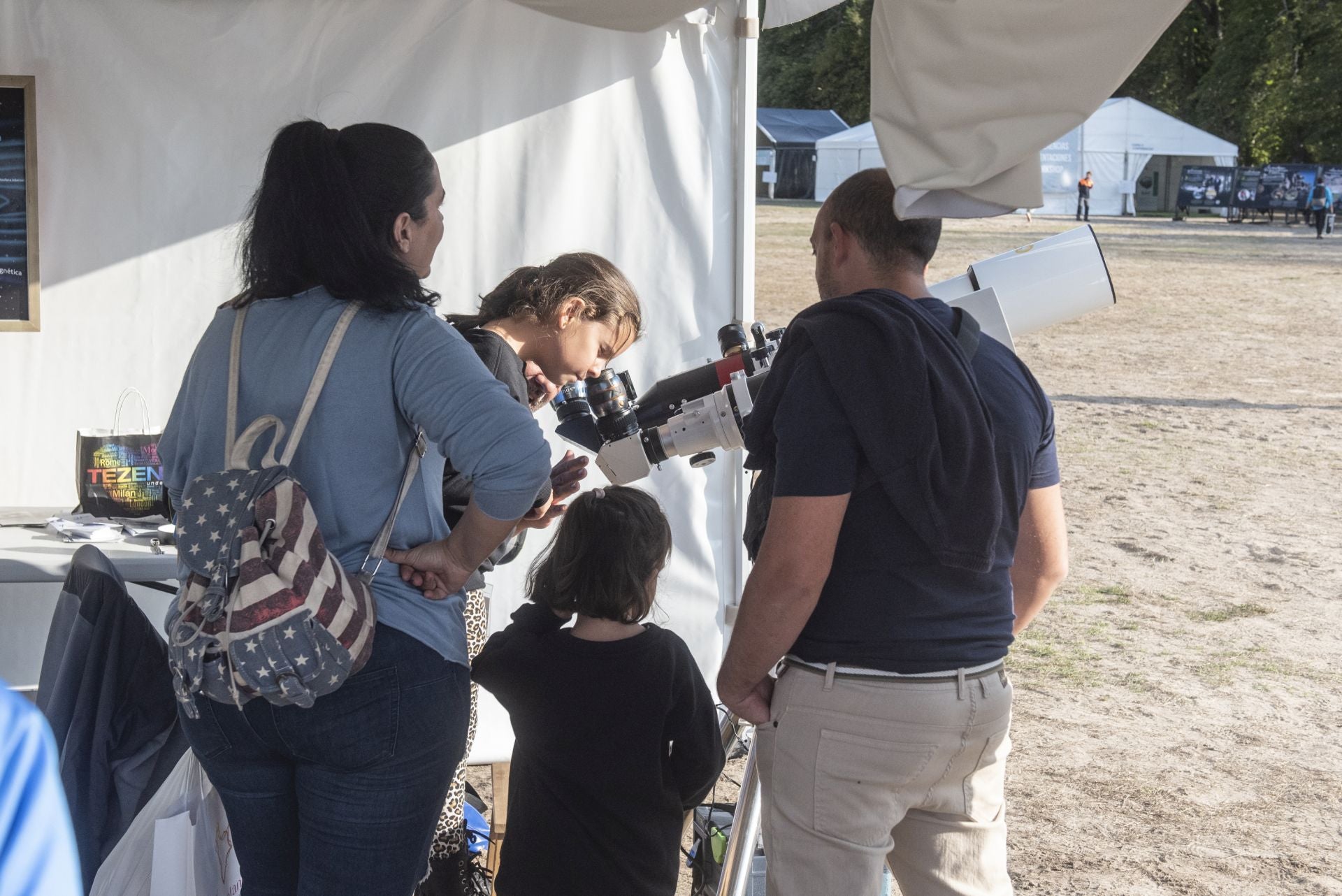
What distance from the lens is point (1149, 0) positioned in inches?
53.3

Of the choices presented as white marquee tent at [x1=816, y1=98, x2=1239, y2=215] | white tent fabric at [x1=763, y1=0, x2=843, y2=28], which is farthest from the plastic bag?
white marquee tent at [x1=816, y1=98, x2=1239, y2=215]

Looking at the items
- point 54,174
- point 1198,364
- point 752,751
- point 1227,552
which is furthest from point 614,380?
point 1198,364

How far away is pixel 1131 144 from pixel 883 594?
31342mm

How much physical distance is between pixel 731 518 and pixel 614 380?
147 cm

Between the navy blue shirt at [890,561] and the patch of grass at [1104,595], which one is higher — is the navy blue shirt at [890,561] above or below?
above

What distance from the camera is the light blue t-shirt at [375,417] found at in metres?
1.56

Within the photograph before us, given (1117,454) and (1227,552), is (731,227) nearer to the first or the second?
(1227,552)

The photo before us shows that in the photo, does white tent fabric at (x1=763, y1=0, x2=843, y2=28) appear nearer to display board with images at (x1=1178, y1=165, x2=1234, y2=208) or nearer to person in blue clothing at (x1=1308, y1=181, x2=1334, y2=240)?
person in blue clothing at (x1=1308, y1=181, x2=1334, y2=240)

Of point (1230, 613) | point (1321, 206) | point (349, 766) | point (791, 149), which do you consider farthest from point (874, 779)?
point (791, 149)

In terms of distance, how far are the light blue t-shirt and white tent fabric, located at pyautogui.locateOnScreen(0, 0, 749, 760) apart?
199 cm

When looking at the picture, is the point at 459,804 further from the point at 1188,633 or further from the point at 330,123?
the point at 1188,633

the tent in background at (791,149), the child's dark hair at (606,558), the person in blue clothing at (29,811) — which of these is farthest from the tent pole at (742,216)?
the tent in background at (791,149)

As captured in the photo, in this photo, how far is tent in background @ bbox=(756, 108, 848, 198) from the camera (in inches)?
1357

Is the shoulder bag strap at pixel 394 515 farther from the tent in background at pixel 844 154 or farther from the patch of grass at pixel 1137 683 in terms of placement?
the tent in background at pixel 844 154
